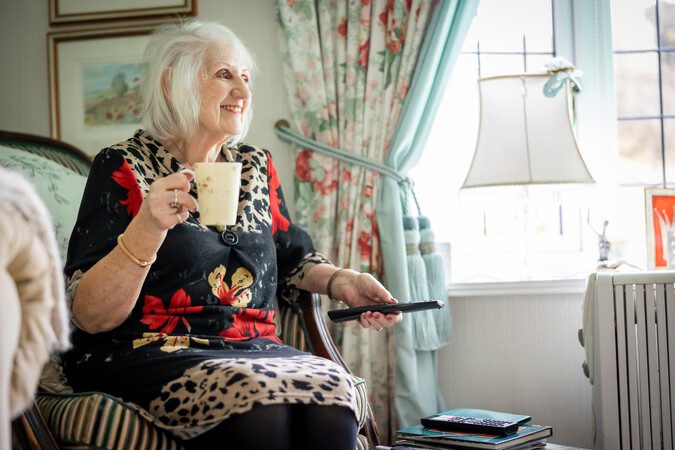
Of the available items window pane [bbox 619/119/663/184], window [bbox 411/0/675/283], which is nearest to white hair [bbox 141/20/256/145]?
window [bbox 411/0/675/283]

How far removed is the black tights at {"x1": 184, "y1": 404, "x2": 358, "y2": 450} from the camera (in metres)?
1.39

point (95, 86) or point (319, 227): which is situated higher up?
point (95, 86)

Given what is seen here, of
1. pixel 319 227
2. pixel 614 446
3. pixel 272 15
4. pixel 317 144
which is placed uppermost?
pixel 272 15

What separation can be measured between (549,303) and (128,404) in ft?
5.28

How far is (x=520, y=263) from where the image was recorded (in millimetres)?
2789

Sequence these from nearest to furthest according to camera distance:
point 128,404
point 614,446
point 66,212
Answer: point 128,404 < point 66,212 < point 614,446

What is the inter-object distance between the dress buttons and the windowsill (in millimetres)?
1075

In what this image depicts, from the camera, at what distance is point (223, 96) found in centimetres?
192

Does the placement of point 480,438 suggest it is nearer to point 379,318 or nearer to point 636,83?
point 379,318

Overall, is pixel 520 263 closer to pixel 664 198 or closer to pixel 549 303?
pixel 549 303

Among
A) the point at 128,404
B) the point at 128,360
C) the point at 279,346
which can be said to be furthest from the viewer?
the point at 279,346

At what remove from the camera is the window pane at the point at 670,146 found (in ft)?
9.23

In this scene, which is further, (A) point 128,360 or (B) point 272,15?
(B) point 272,15

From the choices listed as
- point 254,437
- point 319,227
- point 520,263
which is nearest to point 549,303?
point 520,263
